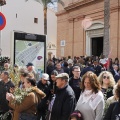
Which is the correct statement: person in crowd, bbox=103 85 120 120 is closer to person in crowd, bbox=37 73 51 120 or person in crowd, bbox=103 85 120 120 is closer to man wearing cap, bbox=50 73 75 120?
man wearing cap, bbox=50 73 75 120

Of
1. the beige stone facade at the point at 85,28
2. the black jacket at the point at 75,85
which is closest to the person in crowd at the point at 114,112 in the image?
the black jacket at the point at 75,85

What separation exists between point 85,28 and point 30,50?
698 inches

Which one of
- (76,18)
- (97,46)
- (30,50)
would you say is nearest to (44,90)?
(30,50)

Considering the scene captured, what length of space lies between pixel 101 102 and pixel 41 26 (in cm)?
3863

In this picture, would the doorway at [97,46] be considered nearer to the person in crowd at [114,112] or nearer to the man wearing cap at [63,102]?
the man wearing cap at [63,102]

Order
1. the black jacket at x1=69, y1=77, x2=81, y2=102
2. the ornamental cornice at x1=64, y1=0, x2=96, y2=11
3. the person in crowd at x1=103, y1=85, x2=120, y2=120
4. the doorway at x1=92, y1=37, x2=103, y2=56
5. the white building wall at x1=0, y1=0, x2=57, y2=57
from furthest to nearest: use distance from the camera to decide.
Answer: the white building wall at x1=0, y1=0, x2=57, y2=57 → the doorway at x1=92, y1=37, x2=103, y2=56 → the ornamental cornice at x1=64, y1=0, x2=96, y2=11 → the black jacket at x1=69, y1=77, x2=81, y2=102 → the person in crowd at x1=103, y1=85, x2=120, y2=120

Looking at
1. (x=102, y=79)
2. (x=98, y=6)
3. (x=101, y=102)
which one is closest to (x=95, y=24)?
(x=98, y=6)

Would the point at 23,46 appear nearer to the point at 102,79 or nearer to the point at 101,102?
the point at 102,79

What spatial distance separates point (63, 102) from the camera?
5.67 meters

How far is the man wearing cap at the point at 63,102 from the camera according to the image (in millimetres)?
5566

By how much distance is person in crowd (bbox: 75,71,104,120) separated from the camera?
4945 mm

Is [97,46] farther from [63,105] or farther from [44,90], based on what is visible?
[63,105]

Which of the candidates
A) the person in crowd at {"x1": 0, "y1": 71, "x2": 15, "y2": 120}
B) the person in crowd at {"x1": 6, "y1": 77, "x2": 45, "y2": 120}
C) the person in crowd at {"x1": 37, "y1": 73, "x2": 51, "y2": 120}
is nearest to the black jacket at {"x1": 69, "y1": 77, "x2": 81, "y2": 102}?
the person in crowd at {"x1": 37, "y1": 73, "x2": 51, "y2": 120}

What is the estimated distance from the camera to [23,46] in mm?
9727
